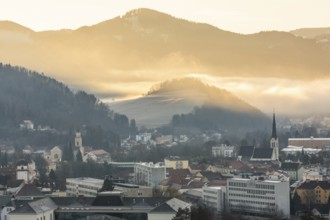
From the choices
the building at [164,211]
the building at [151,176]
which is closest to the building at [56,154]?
the building at [151,176]

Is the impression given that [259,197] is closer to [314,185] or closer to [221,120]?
[314,185]

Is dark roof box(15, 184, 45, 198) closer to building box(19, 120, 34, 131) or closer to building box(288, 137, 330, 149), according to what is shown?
building box(288, 137, 330, 149)

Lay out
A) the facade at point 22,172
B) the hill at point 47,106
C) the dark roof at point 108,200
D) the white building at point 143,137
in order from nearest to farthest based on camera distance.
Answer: the dark roof at point 108,200 < the facade at point 22,172 < the white building at point 143,137 < the hill at point 47,106

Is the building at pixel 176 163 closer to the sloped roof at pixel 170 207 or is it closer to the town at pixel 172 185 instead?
the town at pixel 172 185

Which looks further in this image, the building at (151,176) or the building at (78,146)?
the building at (78,146)

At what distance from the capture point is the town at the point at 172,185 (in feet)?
102

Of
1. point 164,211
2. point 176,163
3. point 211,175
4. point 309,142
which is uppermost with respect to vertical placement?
point 309,142

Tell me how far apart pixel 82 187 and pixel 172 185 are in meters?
3.96

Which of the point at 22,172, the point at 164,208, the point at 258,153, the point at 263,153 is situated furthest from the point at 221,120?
the point at 164,208

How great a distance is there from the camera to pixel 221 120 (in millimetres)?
108812

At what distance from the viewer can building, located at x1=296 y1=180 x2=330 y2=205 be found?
36406mm

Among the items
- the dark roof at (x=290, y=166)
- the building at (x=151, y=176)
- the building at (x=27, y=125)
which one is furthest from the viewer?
the building at (x=27, y=125)

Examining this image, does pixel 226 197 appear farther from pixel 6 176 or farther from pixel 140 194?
pixel 6 176

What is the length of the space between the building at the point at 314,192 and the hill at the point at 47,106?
44281 mm
